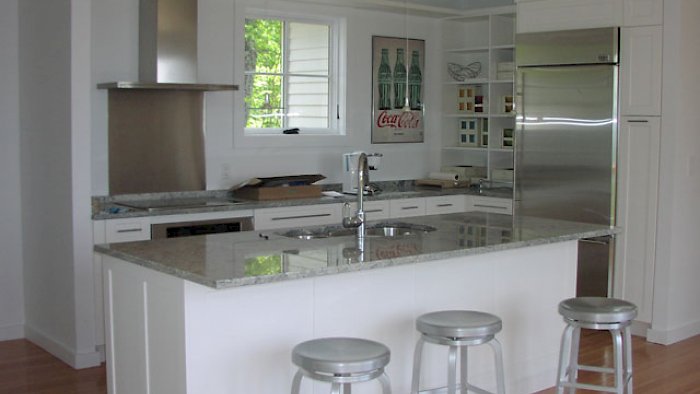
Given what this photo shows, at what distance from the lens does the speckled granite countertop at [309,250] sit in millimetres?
3090

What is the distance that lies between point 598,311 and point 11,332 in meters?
3.79

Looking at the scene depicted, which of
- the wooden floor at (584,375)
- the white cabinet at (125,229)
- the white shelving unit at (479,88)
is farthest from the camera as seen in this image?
the white shelving unit at (479,88)

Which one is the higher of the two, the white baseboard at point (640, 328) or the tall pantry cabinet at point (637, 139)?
the tall pantry cabinet at point (637, 139)

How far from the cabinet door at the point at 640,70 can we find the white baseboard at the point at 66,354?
3753 mm

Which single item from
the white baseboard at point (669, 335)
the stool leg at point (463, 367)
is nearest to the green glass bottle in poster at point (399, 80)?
the white baseboard at point (669, 335)

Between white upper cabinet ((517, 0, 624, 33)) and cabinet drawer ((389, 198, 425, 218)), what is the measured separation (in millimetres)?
1496

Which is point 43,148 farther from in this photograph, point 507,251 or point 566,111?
point 566,111

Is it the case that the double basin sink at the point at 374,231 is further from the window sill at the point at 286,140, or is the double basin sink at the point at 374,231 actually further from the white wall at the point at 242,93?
the window sill at the point at 286,140

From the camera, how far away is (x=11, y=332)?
5.64 metres

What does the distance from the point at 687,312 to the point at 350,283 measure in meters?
3.27

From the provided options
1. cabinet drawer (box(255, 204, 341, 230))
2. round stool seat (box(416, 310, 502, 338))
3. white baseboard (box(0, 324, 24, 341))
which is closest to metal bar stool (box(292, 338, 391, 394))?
round stool seat (box(416, 310, 502, 338))

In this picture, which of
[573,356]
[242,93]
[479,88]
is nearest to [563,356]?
[573,356]

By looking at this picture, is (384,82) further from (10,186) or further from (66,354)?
(66,354)

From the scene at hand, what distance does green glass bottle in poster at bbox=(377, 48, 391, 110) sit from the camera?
7.16m
